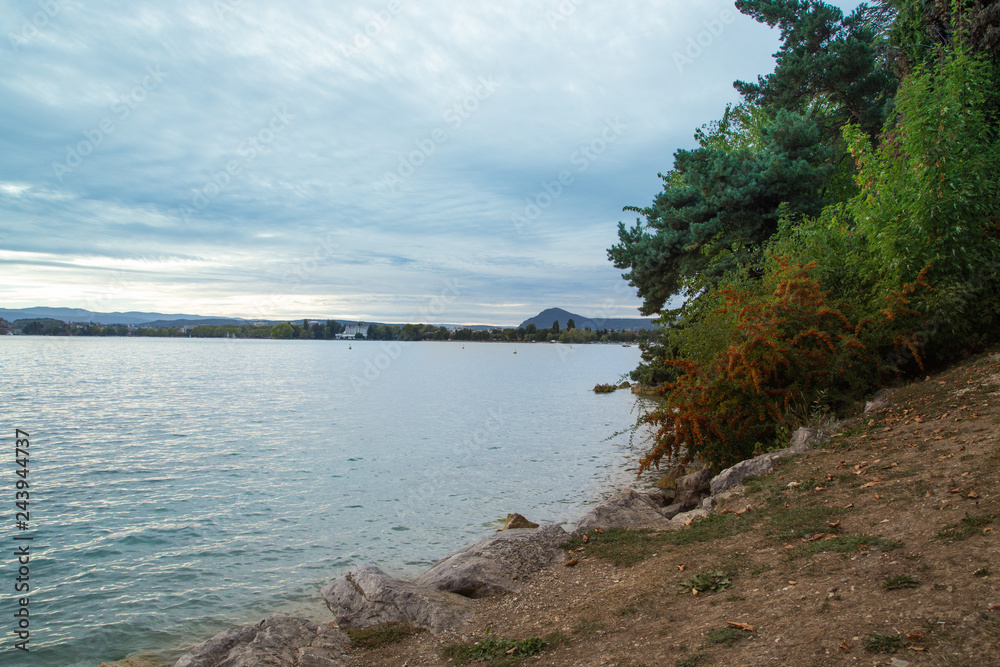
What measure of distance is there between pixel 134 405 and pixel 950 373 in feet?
141

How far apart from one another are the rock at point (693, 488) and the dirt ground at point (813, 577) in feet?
8.87

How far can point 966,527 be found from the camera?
600 centimetres

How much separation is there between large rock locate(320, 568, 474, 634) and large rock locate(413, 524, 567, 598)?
24cm

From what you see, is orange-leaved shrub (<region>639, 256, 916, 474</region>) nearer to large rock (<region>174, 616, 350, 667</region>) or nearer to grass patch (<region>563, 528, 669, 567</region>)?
grass patch (<region>563, 528, 669, 567</region>)

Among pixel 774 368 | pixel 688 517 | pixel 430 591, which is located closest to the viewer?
pixel 430 591

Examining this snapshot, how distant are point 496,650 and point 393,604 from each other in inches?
85.3

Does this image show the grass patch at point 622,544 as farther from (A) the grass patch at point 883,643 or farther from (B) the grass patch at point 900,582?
(A) the grass patch at point 883,643

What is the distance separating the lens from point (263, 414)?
36.9m

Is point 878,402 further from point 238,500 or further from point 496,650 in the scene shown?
point 238,500

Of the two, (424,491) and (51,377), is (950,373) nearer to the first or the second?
(424,491)

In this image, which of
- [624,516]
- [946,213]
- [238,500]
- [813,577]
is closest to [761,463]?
[624,516]

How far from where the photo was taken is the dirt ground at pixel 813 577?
468 cm

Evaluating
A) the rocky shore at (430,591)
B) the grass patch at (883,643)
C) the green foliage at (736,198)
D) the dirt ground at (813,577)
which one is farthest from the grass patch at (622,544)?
the green foliage at (736,198)

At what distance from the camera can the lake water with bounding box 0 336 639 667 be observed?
1012cm
